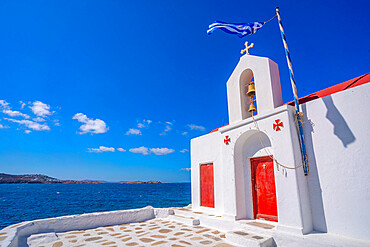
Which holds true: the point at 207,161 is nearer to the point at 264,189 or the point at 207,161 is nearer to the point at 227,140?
the point at 227,140

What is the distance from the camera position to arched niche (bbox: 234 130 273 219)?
21.5 ft

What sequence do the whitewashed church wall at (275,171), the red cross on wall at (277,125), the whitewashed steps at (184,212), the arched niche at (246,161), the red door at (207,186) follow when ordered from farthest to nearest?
the red door at (207,186)
the whitewashed steps at (184,212)
the arched niche at (246,161)
the red cross on wall at (277,125)
the whitewashed church wall at (275,171)

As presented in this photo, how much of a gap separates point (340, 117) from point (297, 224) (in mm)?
2735

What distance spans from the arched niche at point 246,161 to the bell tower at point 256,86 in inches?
31.1

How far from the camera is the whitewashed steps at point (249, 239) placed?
4814 mm

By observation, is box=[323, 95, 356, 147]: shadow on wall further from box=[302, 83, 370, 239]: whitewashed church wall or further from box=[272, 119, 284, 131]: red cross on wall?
box=[272, 119, 284, 131]: red cross on wall

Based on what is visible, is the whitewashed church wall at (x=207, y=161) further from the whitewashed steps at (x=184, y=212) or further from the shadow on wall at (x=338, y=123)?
the shadow on wall at (x=338, y=123)

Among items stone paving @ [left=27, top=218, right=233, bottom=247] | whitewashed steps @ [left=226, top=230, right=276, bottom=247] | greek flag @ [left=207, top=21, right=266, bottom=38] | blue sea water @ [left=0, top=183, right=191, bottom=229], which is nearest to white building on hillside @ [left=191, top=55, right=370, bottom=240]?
whitewashed steps @ [left=226, top=230, right=276, bottom=247]

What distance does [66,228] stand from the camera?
690 centimetres

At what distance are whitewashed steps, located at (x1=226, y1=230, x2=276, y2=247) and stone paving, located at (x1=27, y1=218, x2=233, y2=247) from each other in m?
0.22

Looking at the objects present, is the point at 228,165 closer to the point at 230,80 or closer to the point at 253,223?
the point at 253,223

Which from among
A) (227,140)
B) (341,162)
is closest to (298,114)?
(341,162)

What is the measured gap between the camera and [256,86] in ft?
21.6

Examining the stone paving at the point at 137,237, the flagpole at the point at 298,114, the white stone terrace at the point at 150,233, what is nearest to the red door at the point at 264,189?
the white stone terrace at the point at 150,233
